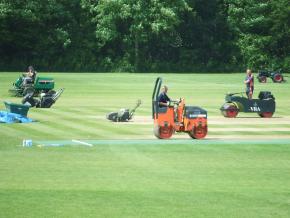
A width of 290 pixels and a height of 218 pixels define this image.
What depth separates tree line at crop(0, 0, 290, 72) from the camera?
9444 cm

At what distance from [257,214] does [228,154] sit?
29.2 ft

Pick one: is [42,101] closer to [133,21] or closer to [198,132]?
[198,132]

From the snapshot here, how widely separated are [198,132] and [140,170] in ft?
24.9

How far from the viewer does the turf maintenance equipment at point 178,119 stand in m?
27.4

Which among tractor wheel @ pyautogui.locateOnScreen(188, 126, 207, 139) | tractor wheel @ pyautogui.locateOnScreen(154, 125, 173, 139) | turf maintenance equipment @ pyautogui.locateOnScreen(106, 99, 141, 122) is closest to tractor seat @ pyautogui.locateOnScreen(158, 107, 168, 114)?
tractor wheel @ pyautogui.locateOnScreen(154, 125, 173, 139)

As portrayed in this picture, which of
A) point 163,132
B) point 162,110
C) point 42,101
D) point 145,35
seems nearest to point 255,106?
point 42,101

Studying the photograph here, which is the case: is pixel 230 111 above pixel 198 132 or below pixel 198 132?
below

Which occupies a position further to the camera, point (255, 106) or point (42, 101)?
point (42, 101)

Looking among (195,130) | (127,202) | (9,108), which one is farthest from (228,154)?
(9,108)

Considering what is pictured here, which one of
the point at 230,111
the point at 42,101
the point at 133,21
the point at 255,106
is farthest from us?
the point at 133,21

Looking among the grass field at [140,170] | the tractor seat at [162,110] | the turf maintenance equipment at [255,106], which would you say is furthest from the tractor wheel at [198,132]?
the turf maintenance equipment at [255,106]

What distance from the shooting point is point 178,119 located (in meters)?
27.8

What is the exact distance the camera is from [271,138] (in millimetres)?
28844

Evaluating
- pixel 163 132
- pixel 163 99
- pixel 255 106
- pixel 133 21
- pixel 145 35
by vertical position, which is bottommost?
pixel 255 106
